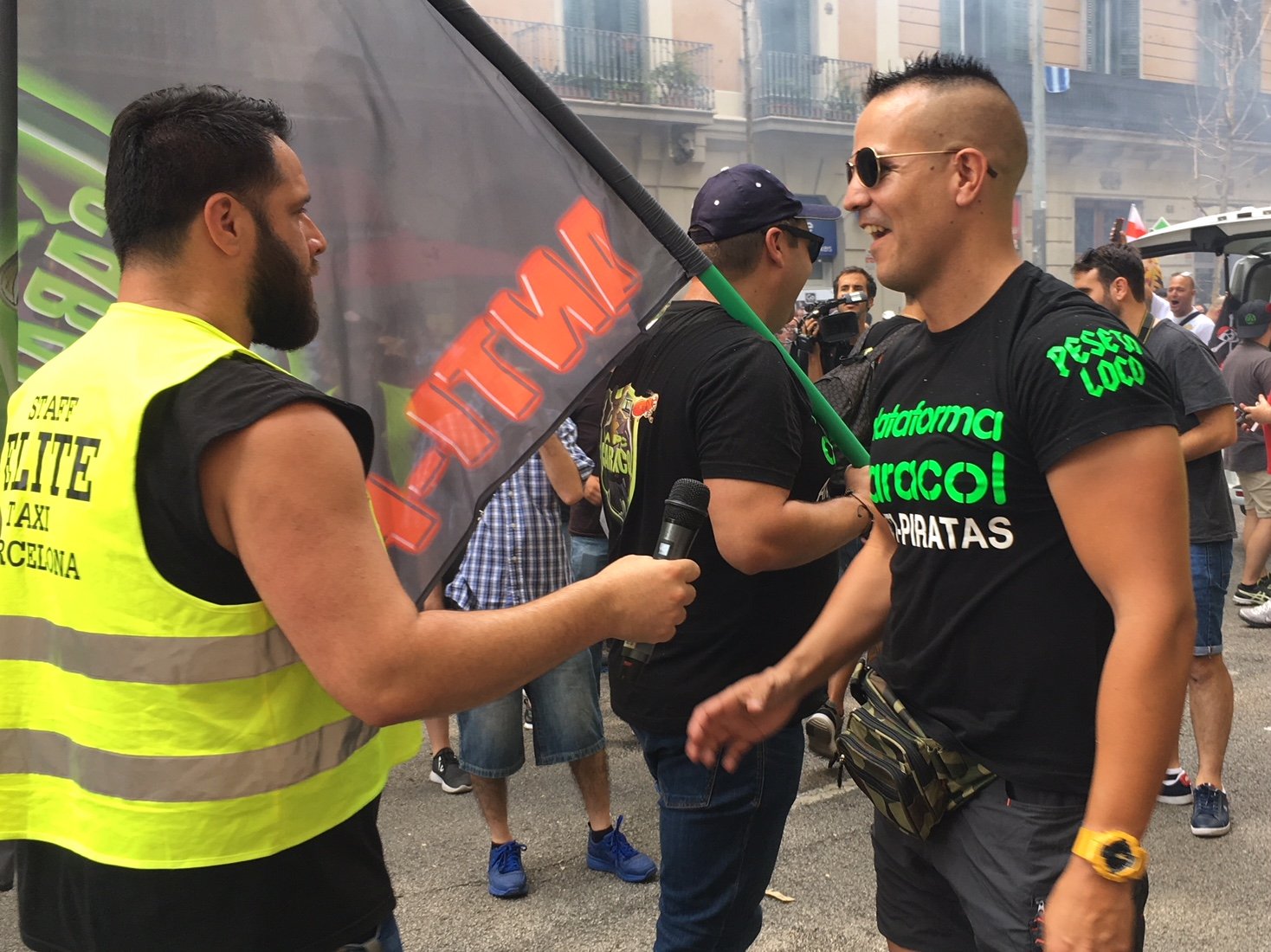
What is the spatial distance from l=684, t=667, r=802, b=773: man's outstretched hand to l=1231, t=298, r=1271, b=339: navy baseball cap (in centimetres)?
571

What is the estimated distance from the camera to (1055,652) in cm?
167

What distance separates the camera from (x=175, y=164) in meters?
1.48

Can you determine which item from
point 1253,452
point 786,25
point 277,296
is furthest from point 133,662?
point 786,25

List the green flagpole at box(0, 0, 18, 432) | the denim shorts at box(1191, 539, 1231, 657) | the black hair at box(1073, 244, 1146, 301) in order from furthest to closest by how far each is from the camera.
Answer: the black hair at box(1073, 244, 1146, 301) < the denim shorts at box(1191, 539, 1231, 657) < the green flagpole at box(0, 0, 18, 432)

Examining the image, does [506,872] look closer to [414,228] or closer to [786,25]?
[414,228]

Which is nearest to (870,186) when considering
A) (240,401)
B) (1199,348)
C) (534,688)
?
(240,401)

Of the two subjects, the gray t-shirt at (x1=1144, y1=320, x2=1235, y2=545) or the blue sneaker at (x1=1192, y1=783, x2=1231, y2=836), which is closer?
the blue sneaker at (x1=1192, y1=783, x2=1231, y2=836)

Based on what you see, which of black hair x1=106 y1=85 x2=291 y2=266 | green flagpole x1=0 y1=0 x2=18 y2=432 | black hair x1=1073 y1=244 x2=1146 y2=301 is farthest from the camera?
black hair x1=1073 y1=244 x2=1146 y2=301

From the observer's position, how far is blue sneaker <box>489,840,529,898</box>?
11.9 ft

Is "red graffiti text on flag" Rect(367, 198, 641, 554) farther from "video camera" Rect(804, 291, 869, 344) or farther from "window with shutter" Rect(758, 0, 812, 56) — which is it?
"window with shutter" Rect(758, 0, 812, 56)

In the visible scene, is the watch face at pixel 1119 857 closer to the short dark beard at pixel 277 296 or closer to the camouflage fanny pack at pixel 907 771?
the camouflage fanny pack at pixel 907 771

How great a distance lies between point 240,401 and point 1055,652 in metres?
1.18

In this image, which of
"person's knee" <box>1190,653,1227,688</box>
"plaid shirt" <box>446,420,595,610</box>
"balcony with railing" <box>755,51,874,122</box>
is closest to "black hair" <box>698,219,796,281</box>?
"plaid shirt" <box>446,420,595,610</box>

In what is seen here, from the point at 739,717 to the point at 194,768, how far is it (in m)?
0.95
